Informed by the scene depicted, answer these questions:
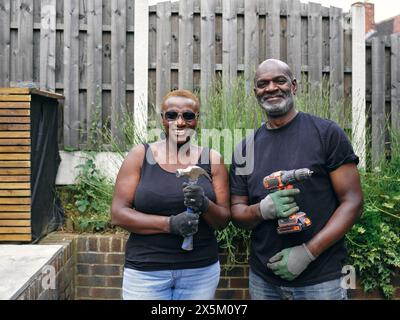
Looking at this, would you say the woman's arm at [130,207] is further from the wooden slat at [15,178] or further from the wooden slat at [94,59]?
the wooden slat at [94,59]

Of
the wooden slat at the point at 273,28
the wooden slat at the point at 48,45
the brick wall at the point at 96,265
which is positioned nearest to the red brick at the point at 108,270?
the brick wall at the point at 96,265

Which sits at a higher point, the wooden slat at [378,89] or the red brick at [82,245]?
the wooden slat at [378,89]

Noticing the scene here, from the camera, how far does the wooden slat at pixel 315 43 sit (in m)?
5.24

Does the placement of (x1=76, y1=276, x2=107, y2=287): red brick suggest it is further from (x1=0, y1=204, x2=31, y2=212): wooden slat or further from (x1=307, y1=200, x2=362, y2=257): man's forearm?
→ (x1=307, y1=200, x2=362, y2=257): man's forearm

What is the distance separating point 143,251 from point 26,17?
391 centimetres

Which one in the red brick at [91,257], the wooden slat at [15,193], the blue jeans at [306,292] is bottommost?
the red brick at [91,257]

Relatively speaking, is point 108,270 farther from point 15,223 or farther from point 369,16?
point 369,16

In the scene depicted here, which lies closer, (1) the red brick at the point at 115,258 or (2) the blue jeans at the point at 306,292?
(2) the blue jeans at the point at 306,292

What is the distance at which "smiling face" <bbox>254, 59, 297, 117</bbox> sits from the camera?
2.13 metres

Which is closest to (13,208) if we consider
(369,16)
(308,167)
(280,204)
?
(280,204)

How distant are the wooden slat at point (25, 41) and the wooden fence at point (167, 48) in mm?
12

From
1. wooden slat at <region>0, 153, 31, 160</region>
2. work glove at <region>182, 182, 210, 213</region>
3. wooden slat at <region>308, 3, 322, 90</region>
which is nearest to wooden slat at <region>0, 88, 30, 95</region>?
wooden slat at <region>0, 153, 31, 160</region>

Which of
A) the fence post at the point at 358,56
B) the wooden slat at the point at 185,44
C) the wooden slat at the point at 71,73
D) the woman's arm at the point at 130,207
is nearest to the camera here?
the woman's arm at the point at 130,207

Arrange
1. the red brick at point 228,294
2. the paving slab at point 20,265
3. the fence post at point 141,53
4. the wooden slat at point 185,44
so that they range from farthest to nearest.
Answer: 1. the wooden slat at point 185,44
2. the fence post at point 141,53
3. the red brick at point 228,294
4. the paving slab at point 20,265
